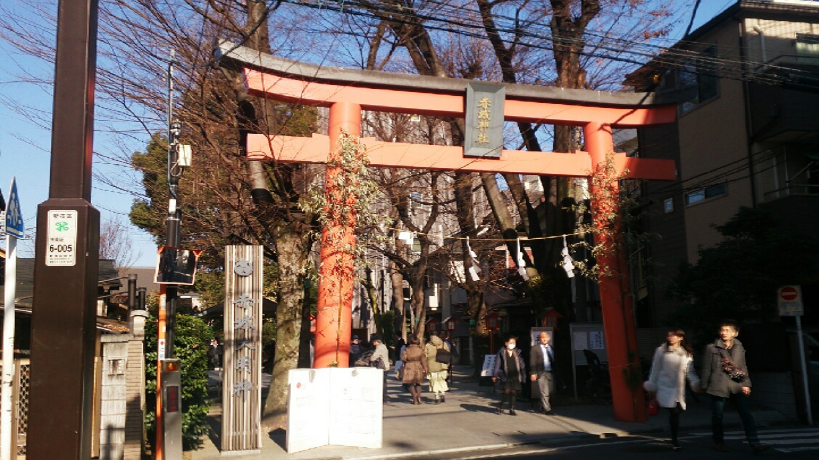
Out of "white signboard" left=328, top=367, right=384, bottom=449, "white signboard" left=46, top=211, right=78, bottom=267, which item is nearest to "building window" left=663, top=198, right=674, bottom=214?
"white signboard" left=328, top=367, right=384, bottom=449

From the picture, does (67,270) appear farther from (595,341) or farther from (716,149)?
(716,149)

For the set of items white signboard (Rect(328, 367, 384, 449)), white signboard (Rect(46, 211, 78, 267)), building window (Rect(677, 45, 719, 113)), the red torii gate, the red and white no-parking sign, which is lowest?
white signboard (Rect(328, 367, 384, 449))

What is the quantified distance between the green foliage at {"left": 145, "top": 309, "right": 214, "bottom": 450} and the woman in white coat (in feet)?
23.3

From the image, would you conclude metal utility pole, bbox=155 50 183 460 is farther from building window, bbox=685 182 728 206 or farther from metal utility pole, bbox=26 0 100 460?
building window, bbox=685 182 728 206

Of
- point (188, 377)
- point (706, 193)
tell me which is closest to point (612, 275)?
point (188, 377)

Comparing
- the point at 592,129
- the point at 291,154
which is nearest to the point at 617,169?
the point at 592,129

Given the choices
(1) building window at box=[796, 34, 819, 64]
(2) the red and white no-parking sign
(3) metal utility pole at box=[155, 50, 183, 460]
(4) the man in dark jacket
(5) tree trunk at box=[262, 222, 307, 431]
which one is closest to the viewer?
(4) the man in dark jacket

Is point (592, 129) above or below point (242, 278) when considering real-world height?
above

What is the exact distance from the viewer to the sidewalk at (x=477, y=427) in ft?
37.1

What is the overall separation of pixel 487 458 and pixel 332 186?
205 inches

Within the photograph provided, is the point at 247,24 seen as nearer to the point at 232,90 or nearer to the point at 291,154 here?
the point at 232,90

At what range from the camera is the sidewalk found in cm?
1131

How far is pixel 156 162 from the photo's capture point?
1784cm

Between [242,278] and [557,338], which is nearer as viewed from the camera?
[242,278]
